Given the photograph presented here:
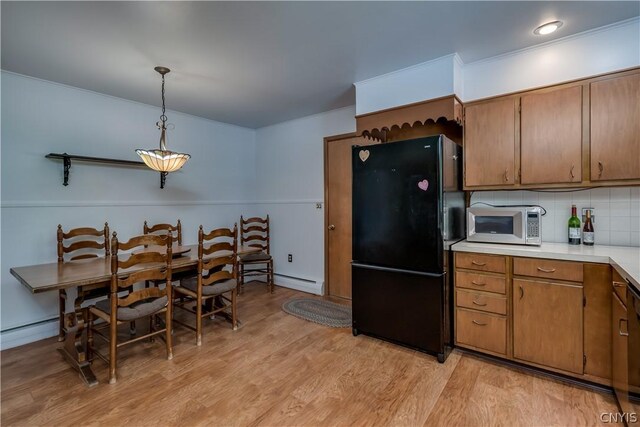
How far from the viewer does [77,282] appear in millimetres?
2010

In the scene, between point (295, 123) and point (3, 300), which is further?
point (295, 123)

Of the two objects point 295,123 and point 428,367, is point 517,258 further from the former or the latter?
point 295,123

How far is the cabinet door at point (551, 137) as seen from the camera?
7.32 ft

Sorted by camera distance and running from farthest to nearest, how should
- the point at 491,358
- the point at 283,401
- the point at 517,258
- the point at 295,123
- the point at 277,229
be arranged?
the point at 277,229 → the point at 295,123 → the point at 491,358 → the point at 517,258 → the point at 283,401

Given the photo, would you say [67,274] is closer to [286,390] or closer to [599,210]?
[286,390]

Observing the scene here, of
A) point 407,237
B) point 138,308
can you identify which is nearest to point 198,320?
point 138,308

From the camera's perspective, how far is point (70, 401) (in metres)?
1.94

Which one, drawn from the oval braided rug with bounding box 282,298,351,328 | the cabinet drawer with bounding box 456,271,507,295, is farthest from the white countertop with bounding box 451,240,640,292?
the oval braided rug with bounding box 282,298,351,328

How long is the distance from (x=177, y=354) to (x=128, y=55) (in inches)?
97.4

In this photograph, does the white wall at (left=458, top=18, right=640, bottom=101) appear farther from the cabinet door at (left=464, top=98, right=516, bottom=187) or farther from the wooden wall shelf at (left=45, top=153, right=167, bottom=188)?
the wooden wall shelf at (left=45, top=153, right=167, bottom=188)

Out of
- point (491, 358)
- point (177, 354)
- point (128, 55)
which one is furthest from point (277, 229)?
point (491, 358)

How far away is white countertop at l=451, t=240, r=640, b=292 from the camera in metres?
1.71

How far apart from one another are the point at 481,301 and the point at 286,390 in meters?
1.60

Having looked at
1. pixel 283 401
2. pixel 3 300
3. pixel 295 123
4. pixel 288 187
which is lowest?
pixel 283 401
